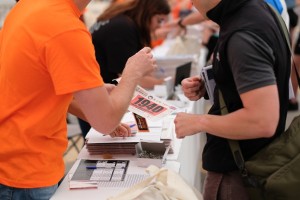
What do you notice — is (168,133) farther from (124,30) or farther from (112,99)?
(124,30)

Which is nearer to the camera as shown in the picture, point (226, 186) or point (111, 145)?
point (226, 186)

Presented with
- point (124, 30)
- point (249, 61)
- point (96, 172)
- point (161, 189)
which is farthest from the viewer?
point (124, 30)

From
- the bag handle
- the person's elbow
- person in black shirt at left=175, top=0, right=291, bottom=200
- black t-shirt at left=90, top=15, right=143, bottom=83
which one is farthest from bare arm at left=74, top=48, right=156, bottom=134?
black t-shirt at left=90, top=15, right=143, bottom=83

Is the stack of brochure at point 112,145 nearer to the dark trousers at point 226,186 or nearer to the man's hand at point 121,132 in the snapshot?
the man's hand at point 121,132

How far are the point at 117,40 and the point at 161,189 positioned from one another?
1.53 m

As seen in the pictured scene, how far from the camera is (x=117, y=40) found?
2615 millimetres

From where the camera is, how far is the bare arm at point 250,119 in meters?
1.11

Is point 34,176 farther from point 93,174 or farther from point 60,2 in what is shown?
point 60,2

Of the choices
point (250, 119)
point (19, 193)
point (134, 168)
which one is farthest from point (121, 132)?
point (250, 119)

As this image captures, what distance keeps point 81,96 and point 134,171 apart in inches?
19.3

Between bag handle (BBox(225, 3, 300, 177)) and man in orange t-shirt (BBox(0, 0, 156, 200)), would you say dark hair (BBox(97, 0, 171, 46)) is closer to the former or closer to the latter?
man in orange t-shirt (BBox(0, 0, 156, 200))

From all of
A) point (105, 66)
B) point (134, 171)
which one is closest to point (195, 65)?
point (105, 66)

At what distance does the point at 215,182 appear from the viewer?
1.38m

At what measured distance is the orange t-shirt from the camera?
47.1 inches
